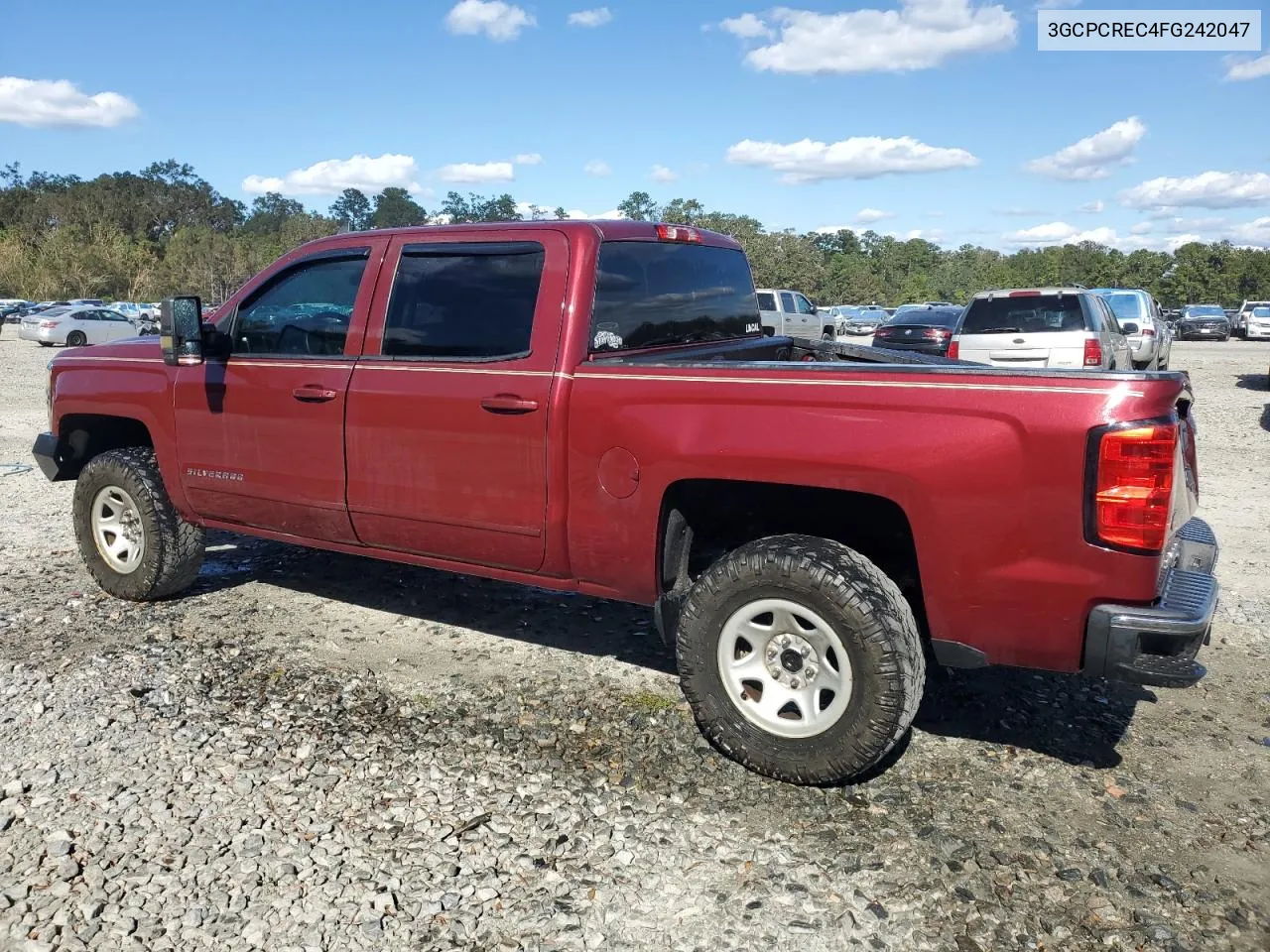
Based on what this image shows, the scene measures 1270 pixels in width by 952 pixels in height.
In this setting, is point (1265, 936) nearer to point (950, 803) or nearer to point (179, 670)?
point (950, 803)

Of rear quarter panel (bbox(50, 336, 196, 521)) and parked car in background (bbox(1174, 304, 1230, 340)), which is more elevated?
rear quarter panel (bbox(50, 336, 196, 521))

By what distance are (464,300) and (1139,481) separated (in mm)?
2655

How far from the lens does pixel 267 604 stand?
553 cm

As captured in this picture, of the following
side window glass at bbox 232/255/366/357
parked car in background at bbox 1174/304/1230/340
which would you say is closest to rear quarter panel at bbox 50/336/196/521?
side window glass at bbox 232/255/366/357

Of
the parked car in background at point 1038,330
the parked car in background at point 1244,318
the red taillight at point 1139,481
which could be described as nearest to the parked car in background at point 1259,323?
the parked car in background at point 1244,318

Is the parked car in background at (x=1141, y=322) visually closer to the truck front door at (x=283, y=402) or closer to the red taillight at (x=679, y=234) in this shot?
the red taillight at (x=679, y=234)

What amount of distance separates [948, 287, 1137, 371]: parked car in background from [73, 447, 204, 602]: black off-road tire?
991 centimetres

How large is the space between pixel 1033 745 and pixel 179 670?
365 centimetres

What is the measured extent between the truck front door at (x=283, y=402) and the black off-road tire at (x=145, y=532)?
0.28 meters

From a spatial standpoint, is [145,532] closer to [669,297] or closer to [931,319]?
[669,297]

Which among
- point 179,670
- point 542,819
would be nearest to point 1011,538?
point 542,819

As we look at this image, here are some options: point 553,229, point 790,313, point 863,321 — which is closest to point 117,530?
point 553,229

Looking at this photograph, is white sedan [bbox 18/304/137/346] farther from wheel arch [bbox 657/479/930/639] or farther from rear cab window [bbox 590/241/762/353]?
wheel arch [bbox 657/479/930/639]

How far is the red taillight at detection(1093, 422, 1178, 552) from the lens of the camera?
2916 mm
